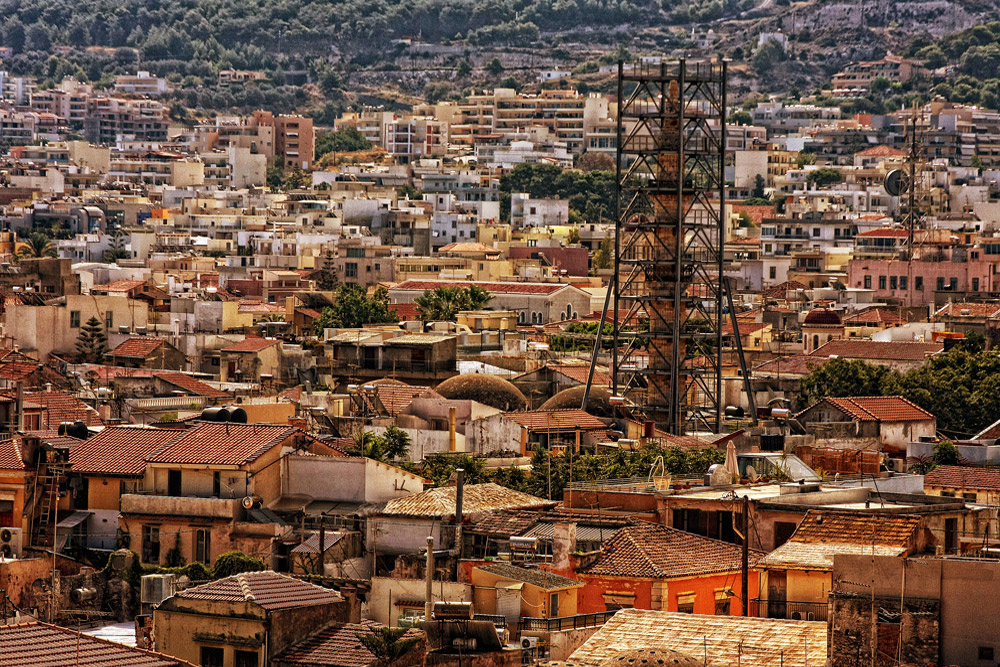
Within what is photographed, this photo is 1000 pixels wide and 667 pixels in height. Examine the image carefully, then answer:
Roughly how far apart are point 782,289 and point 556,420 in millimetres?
48246

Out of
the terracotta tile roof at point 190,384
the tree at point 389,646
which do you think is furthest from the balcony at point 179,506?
the terracotta tile roof at point 190,384

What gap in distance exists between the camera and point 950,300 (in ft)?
267

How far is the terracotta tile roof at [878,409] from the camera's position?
4728 centimetres

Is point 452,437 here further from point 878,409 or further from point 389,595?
point 389,595

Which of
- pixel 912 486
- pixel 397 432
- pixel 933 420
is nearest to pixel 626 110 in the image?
pixel 933 420

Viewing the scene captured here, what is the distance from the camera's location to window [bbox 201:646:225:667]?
2156cm

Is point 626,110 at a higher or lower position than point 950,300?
higher

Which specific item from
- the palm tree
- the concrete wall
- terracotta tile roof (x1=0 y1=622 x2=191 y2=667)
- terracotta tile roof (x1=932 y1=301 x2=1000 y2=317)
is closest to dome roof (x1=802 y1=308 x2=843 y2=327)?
terracotta tile roof (x1=932 y1=301 x2=1000 y2=317)

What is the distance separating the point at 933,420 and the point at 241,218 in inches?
3000

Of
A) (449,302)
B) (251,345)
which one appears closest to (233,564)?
(251,345)

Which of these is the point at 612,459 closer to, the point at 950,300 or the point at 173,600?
the point at 173,600

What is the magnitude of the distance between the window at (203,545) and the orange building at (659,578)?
663 cm

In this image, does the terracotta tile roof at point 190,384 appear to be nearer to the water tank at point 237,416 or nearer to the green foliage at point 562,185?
A: the water tank at point 237,416

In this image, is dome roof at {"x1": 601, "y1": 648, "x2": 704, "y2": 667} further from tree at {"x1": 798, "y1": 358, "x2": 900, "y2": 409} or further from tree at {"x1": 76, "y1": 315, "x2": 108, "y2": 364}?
tree at {"x1": 76, "y1": 315, "x2": 108, "y2": 364}
